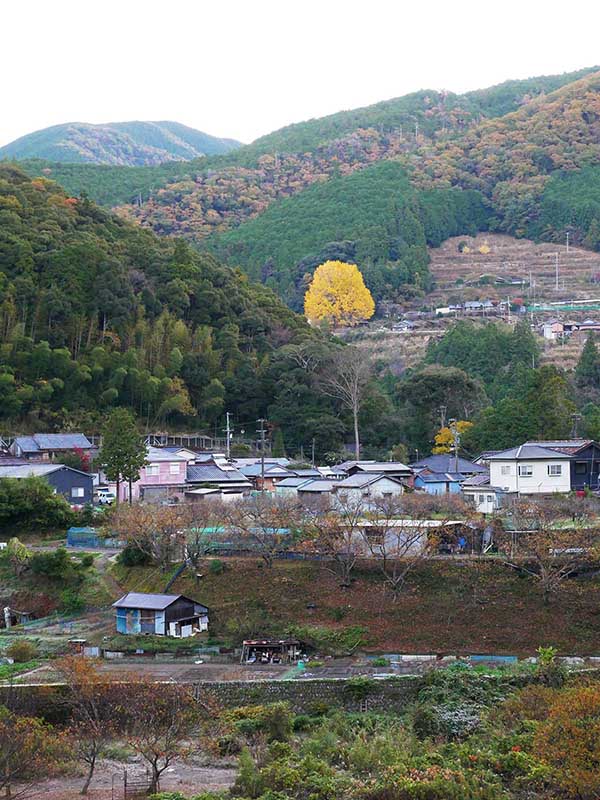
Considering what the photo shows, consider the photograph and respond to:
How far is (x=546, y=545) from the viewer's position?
2466cm

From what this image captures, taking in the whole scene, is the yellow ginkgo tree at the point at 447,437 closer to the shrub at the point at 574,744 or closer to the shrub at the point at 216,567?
the shrub at the point at 216,567

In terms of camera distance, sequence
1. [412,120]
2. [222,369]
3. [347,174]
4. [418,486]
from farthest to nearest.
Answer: [412,120], [347,174], [222,369], [418,486]

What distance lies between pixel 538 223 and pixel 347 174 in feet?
62.7

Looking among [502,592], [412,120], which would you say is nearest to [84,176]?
[412,120]

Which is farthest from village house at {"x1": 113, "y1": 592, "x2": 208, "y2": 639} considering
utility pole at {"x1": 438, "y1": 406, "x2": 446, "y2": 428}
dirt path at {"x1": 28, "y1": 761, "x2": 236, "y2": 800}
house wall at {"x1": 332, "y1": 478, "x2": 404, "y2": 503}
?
utility pole at {"x1": 438, "y1": 406, "x2": 446, "y2": 428}

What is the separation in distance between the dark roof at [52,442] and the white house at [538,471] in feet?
49.6

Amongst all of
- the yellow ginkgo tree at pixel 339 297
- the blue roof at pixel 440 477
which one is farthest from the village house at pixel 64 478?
the yellow ginkgo tree at pixel 339 297

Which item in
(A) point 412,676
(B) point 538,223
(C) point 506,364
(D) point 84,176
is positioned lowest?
Answer: (A) point 412,676

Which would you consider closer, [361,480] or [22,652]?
[22,652]

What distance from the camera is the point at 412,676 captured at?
21.3 meters

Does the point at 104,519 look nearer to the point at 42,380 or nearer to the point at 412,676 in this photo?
the point at 42,380

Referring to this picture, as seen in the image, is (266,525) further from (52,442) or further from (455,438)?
(52,442)

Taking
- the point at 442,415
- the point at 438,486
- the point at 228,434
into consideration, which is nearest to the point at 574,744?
the point at 438,486

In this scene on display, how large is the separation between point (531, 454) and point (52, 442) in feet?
55.3
